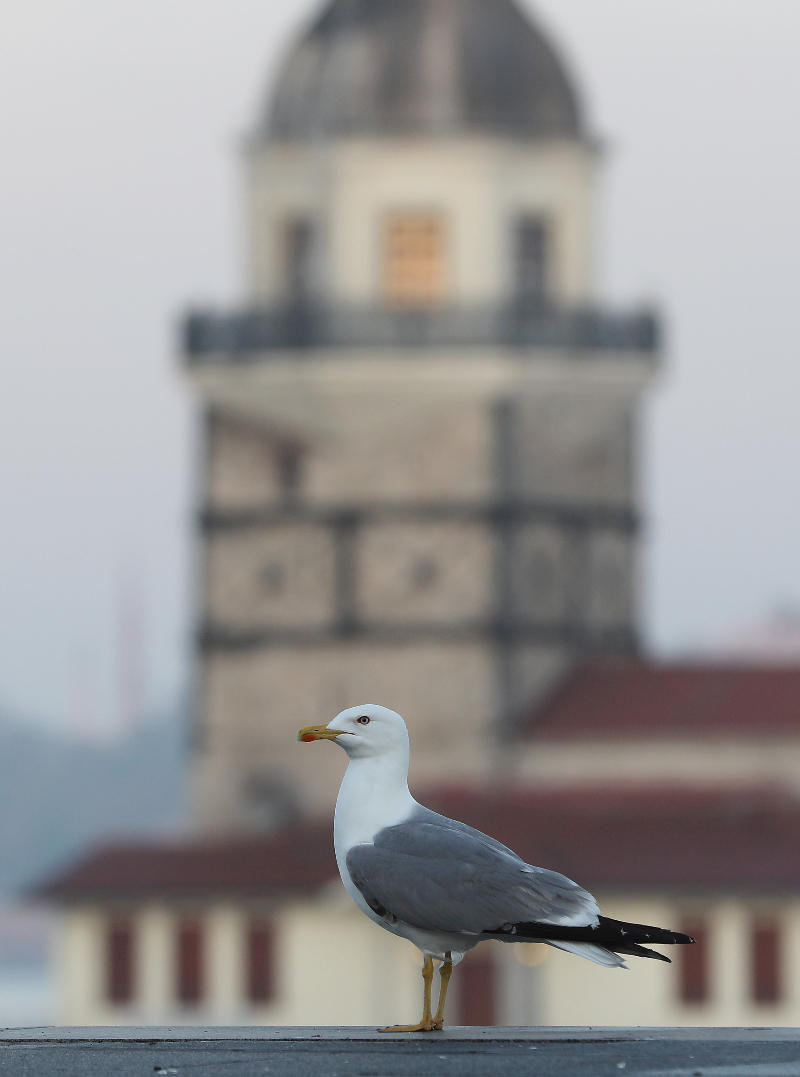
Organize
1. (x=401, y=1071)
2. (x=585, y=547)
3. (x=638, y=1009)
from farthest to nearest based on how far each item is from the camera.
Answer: (x=585, y=547) → (x=638, y=1009) → (x=401, y=1071)

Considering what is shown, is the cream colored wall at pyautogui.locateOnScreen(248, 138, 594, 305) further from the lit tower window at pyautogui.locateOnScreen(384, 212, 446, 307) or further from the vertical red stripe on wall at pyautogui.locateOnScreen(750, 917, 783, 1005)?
the vertical red stripe on wall at pyautogui.locateOnScreen(750, 917, 783, 1005)

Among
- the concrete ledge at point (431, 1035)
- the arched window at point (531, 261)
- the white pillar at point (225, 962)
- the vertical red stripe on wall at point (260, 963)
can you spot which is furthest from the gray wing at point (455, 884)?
the arched window at point (531, 261)

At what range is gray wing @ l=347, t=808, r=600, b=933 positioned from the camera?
15102mm

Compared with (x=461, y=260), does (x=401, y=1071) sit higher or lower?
lower

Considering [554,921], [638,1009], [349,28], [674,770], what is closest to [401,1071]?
[554,921]

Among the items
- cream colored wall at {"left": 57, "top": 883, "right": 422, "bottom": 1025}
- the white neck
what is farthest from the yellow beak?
cream colored wall at {"left": 57, "top": 883, "right": 422, "bottom": 1025}

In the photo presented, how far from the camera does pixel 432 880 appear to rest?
15.3 m

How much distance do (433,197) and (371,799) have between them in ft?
180

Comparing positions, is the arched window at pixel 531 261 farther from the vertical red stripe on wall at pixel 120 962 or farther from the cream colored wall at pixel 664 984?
the vertical red stripe on wall at pixel 120 962

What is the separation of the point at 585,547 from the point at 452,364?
205 inches

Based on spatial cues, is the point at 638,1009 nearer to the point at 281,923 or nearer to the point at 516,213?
the point at 281,923

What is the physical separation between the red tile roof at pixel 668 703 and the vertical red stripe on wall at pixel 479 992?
693 centimetres

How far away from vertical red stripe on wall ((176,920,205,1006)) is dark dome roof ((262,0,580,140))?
663 inches

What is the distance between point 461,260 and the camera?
230 feet
